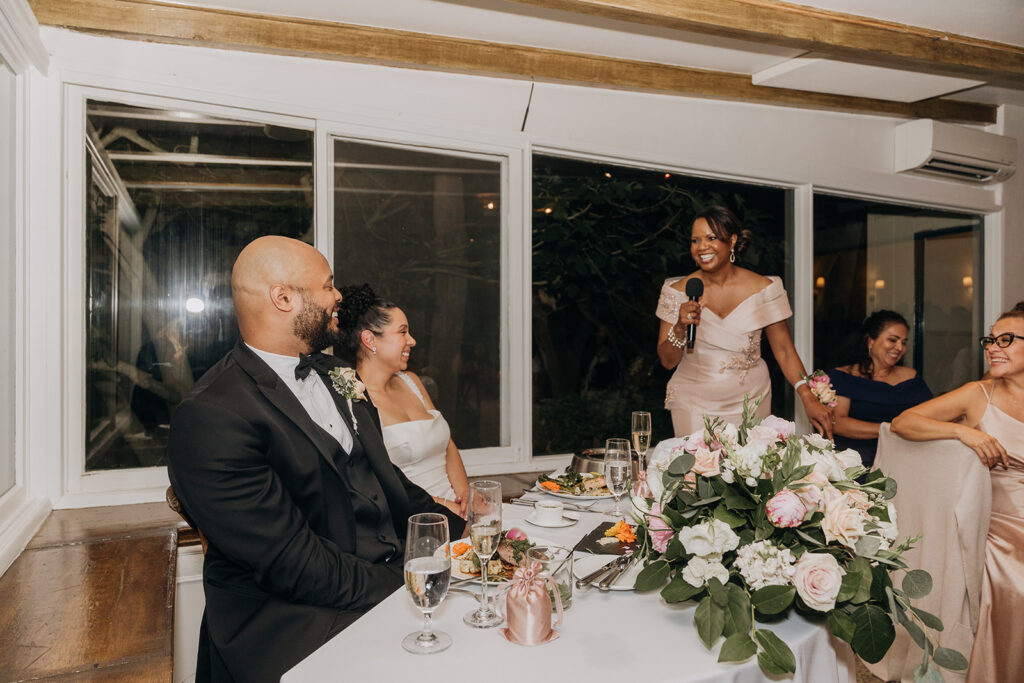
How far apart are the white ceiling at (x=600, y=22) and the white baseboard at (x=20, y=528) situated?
1.75 meters

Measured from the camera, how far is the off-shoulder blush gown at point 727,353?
10.2 ft

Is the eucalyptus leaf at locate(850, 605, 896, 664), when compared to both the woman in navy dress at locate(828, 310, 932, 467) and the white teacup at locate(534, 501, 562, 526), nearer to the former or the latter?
the white teacup at locate(534, 501, 562, 526)

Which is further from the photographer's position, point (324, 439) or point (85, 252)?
point (85, 252)

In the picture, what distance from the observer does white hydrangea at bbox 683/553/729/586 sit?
1.11 meters

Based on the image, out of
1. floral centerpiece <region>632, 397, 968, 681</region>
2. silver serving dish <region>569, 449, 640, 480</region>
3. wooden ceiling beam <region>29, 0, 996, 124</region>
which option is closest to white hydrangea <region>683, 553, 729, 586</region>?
floral centerpiece <region>632, 397, 968, 681</region>

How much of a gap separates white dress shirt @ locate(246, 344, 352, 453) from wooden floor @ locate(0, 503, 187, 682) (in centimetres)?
56

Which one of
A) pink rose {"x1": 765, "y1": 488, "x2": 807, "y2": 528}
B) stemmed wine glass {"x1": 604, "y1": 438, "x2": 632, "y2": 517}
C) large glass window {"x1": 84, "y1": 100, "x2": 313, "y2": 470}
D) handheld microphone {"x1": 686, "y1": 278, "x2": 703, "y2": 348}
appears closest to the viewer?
pink rose {"x1": 765, "y1": 488, "x2": 807, "y2": 528}

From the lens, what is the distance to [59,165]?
89.8 inches

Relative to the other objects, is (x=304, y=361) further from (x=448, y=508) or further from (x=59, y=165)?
(x=59, y=165)

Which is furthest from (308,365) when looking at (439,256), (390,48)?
(390,48)

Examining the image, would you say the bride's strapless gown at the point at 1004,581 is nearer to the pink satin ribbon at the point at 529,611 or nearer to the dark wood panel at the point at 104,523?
the pink satin ribbon at the point at 529,611

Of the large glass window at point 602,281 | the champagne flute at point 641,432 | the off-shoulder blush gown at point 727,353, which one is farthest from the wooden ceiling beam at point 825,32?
the champagne flute at point 641,432

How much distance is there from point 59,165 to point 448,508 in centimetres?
173

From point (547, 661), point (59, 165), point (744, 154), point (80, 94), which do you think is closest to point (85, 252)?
point (59, 165)
